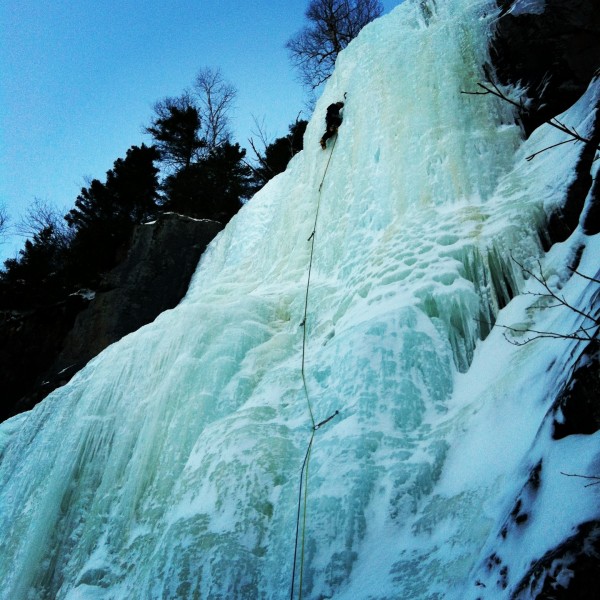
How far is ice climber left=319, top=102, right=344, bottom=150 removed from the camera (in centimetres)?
669

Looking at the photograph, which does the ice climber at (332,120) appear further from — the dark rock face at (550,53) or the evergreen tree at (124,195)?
the evergreen tree at (124,195)


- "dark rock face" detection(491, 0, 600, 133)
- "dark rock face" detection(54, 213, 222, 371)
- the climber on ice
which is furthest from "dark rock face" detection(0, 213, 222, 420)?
"dark rock face" detection(491, 0, 600, 133)

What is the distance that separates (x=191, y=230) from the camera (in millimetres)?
9961

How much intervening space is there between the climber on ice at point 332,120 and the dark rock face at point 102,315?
12.7ft

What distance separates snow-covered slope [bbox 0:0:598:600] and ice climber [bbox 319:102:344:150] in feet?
1.67

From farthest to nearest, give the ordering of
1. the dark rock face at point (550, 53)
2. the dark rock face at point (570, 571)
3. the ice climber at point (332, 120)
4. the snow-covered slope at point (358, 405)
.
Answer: the ice climber at point (332, 120)
the dark rock face at point (550, 53)
the snow-covered slope at point (358, 405)
the dark rock face at point (570, 571)

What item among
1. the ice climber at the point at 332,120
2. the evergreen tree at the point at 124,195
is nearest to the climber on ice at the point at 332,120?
the ice climber at the point at 332,120

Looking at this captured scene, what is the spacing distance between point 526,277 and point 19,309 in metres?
9.82

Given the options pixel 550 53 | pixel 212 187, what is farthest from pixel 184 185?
pixel 550 53

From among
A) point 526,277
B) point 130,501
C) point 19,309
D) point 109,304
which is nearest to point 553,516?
point 526,277

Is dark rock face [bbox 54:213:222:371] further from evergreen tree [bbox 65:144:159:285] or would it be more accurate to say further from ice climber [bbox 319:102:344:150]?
ice climber [bbox 319:102:344:150]

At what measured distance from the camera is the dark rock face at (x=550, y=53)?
4.98m

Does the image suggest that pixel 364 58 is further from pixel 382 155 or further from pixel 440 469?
pixel 440 469

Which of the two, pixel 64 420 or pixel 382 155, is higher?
pixel 382 155
